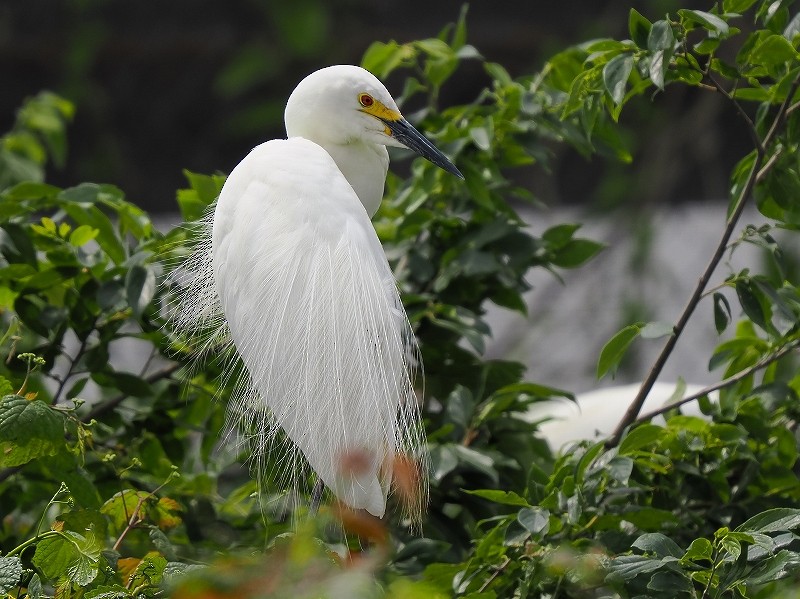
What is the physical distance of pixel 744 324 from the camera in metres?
1.79

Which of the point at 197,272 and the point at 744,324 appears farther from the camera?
the point at 744,324

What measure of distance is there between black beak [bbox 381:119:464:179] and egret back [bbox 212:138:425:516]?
7.1 inches

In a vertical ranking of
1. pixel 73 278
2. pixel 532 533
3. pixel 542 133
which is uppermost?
pixel 542 133

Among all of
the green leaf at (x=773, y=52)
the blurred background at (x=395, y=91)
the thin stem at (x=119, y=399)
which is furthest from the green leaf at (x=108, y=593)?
the blurred background at (x=395, y=91)

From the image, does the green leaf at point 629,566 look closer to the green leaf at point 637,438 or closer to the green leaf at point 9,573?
the green leaf at point 637,438

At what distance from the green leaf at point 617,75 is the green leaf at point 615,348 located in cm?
29

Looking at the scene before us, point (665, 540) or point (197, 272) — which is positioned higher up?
point (197, 272)

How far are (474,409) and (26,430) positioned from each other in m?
0.71

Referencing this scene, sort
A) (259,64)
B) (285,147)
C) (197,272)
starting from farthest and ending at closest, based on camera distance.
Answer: (259,64) < (197,272) < (285,147)

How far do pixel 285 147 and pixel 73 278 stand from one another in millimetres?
416

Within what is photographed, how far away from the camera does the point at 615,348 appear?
158 centimetres

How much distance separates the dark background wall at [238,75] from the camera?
3859 mm

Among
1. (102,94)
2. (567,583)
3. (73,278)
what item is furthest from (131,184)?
(567,583)

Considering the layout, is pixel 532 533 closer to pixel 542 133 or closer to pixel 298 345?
pixel 298 345
